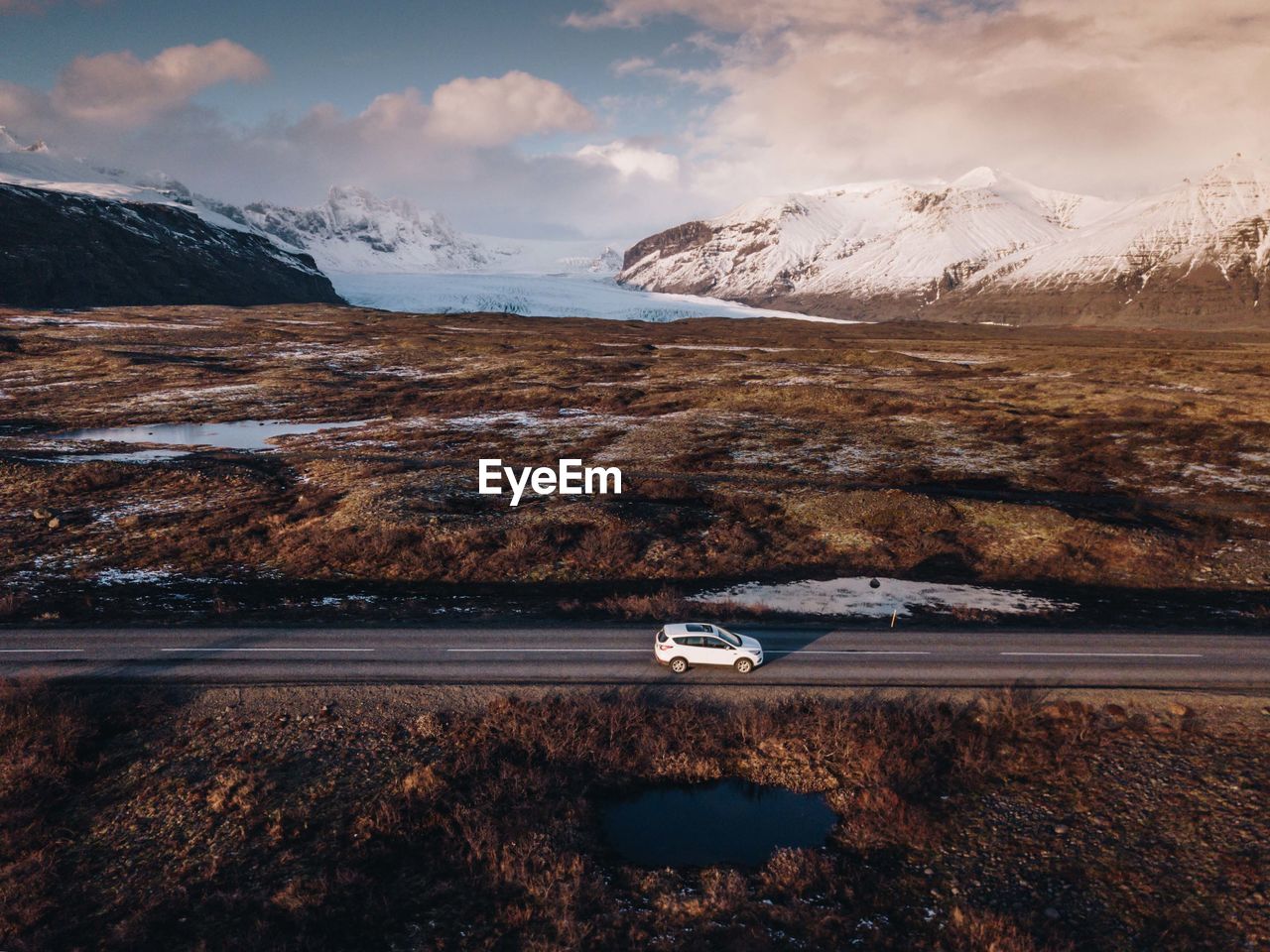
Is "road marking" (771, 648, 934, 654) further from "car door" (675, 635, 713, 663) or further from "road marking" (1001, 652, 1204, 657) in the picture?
"road marking" (1001, 652, 1204, 657)

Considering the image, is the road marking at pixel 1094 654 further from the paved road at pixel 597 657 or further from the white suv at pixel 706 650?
the white suv at pixel 706 650

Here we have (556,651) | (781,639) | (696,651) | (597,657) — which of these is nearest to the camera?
(696,651)

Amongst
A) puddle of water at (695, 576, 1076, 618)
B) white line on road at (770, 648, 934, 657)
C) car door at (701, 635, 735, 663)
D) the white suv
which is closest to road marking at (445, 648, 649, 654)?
the white suv

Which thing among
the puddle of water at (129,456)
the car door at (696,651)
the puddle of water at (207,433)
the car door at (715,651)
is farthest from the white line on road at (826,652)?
the puddle of water at (207,433)

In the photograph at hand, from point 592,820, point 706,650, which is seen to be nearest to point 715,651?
point 706,650

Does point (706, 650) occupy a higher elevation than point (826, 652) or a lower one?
higher

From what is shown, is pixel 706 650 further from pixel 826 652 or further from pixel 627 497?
pixel 627 497

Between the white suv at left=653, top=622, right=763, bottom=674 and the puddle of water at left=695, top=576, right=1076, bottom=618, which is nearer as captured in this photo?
the white suv at left=653, top=622, right=763, bottom=674
